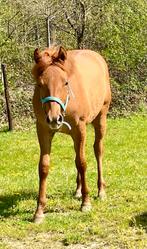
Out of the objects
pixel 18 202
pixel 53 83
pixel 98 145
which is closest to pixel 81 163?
pixel 98 145

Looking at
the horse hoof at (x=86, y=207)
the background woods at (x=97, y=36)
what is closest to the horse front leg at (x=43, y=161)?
the horse hoof at (x=86, y=207)

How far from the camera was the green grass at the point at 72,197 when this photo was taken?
16.8 feet

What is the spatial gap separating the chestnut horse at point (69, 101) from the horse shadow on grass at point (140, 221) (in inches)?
25.7

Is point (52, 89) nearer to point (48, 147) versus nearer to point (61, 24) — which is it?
point (48, 147)

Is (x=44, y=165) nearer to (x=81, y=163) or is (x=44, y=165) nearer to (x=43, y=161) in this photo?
(x=43, y=161)

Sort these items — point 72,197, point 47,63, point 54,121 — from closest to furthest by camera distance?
1. point 54,121
2. point 47,63
3. point 72,197

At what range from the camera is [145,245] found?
187 inches

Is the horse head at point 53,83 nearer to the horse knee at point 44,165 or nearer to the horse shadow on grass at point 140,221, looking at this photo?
the horse knee at point 44,165

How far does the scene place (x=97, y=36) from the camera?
15.3 metres

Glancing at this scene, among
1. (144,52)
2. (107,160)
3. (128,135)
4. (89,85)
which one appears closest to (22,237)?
(89,85)

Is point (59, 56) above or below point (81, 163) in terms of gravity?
above

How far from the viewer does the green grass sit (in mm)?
5121

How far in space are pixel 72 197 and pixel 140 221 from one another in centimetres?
134

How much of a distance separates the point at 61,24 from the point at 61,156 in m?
7.17
